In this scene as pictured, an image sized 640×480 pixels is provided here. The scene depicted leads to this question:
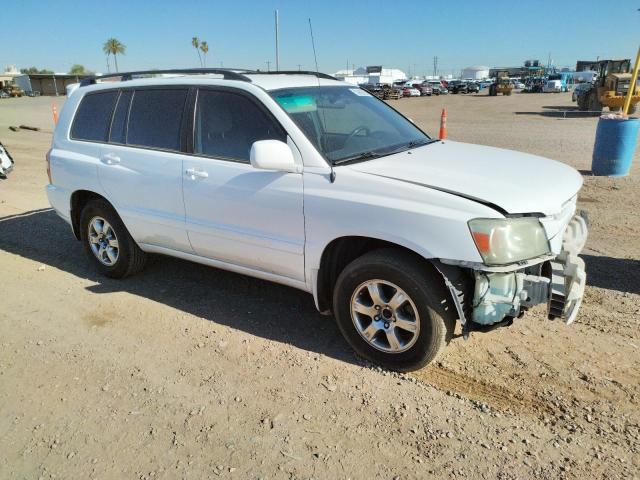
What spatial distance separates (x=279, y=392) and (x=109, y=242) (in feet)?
8.53

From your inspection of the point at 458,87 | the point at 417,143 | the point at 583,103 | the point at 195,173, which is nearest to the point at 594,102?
the point at 583,103

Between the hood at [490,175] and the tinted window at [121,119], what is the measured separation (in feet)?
7.72

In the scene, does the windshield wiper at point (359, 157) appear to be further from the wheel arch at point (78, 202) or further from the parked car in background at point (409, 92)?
the parked car in background at point (409, 92)

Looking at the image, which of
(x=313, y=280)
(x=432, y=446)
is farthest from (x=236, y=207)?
(x=432, y=446)

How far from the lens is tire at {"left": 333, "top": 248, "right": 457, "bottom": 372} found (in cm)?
309

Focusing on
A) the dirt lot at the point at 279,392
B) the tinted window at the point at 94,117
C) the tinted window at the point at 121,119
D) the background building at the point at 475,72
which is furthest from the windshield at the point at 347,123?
the background building at the point at 475,72

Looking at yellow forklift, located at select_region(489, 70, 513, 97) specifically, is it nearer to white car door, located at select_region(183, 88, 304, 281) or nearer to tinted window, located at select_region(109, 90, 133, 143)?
tinted window, located at select_region(109, 90, 133, 143)

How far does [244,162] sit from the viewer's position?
376 centimetres

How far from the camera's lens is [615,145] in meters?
8.95

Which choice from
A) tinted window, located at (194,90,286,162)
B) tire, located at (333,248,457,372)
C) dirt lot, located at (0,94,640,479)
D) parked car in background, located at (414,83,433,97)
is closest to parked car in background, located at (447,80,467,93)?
parked car in background, located at (414,83,433,97)

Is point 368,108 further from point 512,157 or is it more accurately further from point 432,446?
point 432,446

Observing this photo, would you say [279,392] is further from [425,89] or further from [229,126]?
[425,89]

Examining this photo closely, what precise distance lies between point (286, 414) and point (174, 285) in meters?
2.28

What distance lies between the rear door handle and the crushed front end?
3.02 m
